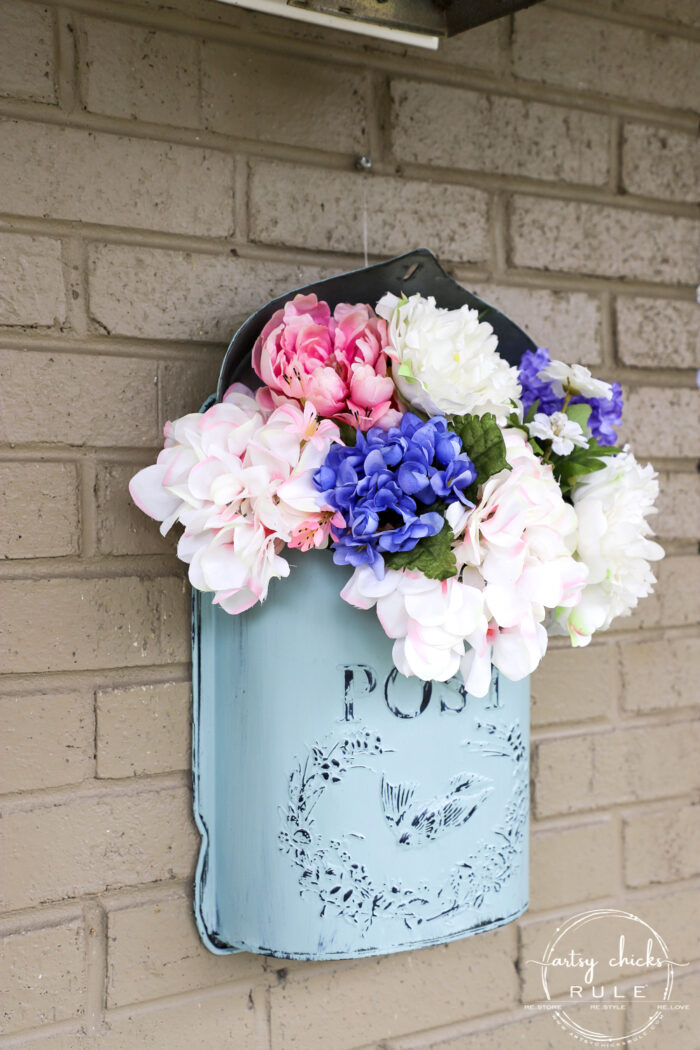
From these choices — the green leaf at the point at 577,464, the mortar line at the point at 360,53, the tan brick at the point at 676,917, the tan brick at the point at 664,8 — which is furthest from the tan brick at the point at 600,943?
the tan brick at the point at 664,8

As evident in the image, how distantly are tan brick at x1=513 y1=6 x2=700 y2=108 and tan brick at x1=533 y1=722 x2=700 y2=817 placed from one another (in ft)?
2.67

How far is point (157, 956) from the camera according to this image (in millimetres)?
916

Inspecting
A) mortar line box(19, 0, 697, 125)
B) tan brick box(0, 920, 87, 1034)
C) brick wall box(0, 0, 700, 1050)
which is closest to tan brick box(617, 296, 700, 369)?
brick wall box(0, 0, 700, 1050)

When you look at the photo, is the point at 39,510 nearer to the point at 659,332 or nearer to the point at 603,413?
the point at 603,413

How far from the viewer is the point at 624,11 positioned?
1.15 meters

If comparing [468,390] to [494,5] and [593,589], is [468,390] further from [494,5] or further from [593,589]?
[494,5]

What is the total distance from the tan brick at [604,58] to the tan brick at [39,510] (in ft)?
2.40

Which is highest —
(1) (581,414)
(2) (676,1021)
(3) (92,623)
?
(1) (581,414)

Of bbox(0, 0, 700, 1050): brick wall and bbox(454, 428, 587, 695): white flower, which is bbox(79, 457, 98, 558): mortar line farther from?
bbox(454, 428, 587, 695): white flower

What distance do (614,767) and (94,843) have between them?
2.10 ft

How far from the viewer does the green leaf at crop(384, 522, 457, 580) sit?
2.38ft

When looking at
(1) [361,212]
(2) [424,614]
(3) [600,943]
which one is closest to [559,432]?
(2) [424,614]

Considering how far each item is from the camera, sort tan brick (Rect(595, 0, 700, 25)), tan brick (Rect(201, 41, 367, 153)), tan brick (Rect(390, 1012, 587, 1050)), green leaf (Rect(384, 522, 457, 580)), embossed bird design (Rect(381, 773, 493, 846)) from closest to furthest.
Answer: green leaf (Rect(384, 522, 457, 580)) → embossed bird design (Rect(381, 773, 493, 846)) → tan brick (Rect(201, 41, 367, 153)) → tan brick (Rect(390, 1012, 587, 1050)) → tan brick (Rect(595, 0, 700, 25))

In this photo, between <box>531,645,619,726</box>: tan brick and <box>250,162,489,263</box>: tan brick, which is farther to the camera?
<box>531,645,619,726</box>: tan brick
